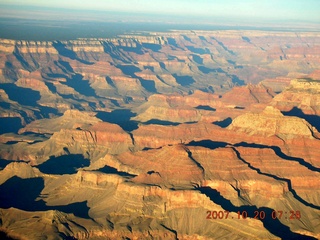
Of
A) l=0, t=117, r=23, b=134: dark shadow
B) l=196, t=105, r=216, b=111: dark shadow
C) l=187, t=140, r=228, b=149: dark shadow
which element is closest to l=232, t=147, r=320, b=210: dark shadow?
l=187, t=140, r=228, b=149: dark shadow

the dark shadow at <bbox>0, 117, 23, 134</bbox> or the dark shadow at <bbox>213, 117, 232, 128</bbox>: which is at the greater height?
the dark shadow at <bbox>0, 117, 23, 134</bbox>

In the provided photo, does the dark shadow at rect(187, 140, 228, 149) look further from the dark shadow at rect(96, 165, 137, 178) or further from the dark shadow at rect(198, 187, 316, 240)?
the dark shadow at rect(198, 187, 316, 240)

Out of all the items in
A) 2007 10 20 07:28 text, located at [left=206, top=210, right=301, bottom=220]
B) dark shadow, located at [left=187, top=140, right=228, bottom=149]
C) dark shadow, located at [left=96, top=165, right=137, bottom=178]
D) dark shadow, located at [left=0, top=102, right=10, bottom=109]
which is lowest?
2007 10 20 07:28 text, located at [left=206, top=210, right=301, bottom=220]

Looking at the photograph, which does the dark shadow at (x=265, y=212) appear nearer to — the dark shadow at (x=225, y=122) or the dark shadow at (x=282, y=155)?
the dark shadow at (x=282, y=155)

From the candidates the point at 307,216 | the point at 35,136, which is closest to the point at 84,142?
the point at 35,136

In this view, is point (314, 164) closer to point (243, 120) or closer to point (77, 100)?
point (243, 120)

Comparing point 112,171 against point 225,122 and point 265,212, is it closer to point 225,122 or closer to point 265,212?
point 265,212

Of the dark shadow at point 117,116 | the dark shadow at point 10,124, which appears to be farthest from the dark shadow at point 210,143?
the dark shadow at point 10,124

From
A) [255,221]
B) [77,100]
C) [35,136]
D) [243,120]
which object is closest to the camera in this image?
[255,221]
